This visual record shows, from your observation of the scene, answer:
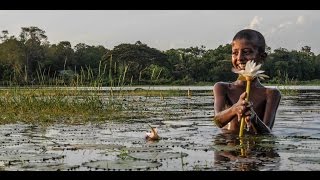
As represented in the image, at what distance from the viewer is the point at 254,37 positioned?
5.97 m

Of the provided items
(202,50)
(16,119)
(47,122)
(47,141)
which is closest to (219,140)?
(47,141)

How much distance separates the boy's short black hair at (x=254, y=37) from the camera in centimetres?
595

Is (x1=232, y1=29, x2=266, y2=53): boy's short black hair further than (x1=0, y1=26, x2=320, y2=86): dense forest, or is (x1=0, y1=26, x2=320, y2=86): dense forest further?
(x1=0, y1=26, x2=320, y2=86): dense forest

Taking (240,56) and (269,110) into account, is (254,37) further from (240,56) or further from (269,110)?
(269,110)

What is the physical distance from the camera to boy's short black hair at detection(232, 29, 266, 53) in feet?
19.5

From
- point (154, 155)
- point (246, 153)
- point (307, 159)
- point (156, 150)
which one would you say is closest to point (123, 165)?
point (154, 155)

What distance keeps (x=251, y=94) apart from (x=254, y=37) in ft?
2.42

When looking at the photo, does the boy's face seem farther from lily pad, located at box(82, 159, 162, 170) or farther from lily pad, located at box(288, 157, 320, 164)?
lily pad, located at box(82, 159, 162, 170)

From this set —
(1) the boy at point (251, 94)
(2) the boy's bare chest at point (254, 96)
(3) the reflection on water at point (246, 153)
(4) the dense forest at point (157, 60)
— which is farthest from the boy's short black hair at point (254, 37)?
(4) the dense forest at point (157, 60)

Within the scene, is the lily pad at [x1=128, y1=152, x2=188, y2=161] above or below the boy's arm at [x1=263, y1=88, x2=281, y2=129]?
below

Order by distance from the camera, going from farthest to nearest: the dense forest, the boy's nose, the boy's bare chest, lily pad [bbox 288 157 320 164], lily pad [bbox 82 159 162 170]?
1. the dense forest
2. the boy's bare chest
3. the boy's nose
4. lily pad [bbox 288 157 320 164]
5. lily pad [bbox 82 159 162 170]

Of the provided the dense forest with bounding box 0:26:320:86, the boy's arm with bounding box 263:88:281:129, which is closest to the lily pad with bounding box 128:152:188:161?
the boy's arm with bounding box 263:88:281:129

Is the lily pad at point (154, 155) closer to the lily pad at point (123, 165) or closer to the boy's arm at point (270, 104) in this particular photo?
the lily pad at point (123, 165)
